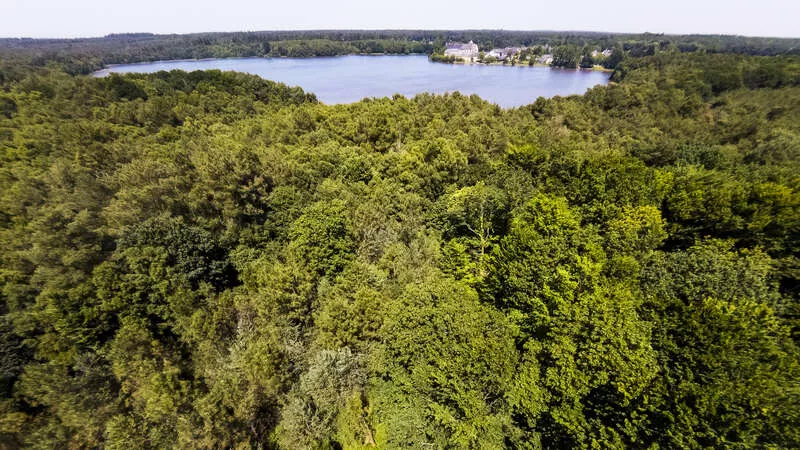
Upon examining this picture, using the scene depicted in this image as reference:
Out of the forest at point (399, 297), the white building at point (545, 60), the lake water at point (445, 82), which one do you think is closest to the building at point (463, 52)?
the lake water at point (445, 82)

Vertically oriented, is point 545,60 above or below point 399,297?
above

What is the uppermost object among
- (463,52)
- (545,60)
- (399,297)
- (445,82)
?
(463,52)

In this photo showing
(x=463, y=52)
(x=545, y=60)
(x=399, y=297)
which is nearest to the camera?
(x=399, y=297)

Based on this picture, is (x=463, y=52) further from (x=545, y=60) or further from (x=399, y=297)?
(x=399, y=297)

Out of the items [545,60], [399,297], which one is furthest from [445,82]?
[399,297]

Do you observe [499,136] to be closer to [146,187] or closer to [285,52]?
[146,187]

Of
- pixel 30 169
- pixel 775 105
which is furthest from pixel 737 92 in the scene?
pixel 30 169

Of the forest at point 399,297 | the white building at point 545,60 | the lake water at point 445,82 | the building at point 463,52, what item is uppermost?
the building at point 463,52

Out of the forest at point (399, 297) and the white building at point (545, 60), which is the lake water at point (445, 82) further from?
the forest at point (399, 297)

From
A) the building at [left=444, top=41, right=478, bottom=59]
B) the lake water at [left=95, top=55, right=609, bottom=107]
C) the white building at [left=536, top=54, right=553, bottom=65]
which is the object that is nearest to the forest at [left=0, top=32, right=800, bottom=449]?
the lake water at [left=95, top=55, right=609, bottom=107]
